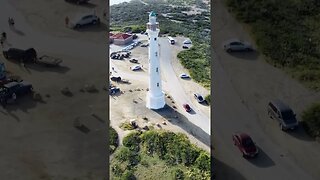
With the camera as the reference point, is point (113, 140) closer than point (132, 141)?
Yes

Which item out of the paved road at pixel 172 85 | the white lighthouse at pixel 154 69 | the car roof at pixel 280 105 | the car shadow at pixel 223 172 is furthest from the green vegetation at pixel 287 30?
the white lighthouse at pixel 154 69

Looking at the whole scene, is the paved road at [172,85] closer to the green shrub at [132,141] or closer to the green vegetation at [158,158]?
the green vegetation at [158,158]

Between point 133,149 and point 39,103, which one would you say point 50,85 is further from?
point 133,149

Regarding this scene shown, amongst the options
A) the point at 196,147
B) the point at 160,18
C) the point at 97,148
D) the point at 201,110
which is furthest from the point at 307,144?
the point at 160,18

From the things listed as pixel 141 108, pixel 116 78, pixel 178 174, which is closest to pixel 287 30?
pixel 178 174

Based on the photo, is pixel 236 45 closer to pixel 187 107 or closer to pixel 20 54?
pixel 20 54

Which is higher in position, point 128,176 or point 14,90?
point 14,90
